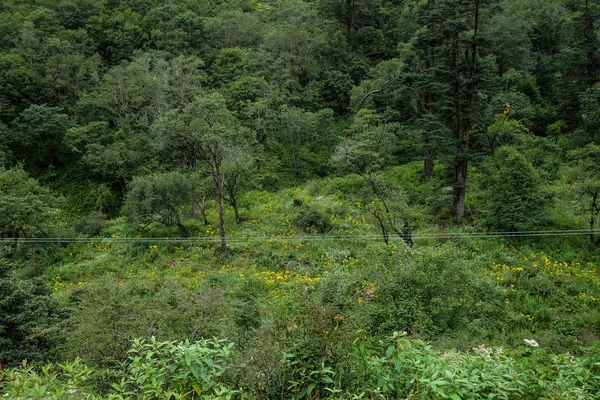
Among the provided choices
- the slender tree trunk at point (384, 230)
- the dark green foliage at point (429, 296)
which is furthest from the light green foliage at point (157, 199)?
the dark green foliage at point (429, 296)

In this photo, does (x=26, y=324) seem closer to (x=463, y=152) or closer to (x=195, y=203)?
(x=195, y=203)

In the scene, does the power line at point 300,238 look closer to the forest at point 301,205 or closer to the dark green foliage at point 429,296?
the forest at point 301,205

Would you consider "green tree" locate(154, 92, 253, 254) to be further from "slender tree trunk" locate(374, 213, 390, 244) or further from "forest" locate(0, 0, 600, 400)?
"slender tree trunk" locate(374, 213, 390, 244)

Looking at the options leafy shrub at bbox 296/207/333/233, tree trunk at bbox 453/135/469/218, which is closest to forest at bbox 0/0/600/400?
leafy shrub at bbox 296/207/333/233

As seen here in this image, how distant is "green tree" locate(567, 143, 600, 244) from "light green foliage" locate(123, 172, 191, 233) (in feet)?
49.6

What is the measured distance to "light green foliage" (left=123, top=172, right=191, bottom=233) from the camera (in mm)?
16703

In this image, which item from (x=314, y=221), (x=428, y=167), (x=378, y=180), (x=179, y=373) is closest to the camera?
(x=179, y=373)

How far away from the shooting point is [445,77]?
1758cm

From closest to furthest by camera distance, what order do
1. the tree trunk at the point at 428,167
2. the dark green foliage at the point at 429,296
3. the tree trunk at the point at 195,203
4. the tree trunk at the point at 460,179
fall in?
the dark green foliage at the point at 429,296
the tree trunk at the point at 460,179
the tree trunk at the point at 195,203
the tree trunk at the point at 428,167

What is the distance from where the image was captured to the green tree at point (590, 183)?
13.1 m

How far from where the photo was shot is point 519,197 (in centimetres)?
1409

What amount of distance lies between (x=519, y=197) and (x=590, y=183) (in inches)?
82.9

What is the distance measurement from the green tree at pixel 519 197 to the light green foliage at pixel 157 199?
42.3 feet

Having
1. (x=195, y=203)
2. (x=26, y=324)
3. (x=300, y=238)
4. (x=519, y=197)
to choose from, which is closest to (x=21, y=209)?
(x=195, y=203)
